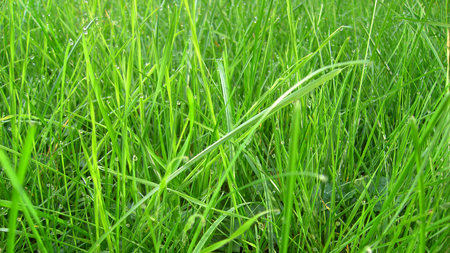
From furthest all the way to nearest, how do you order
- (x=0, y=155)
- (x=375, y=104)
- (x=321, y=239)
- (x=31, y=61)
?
(x=31, y=61)
(x=375, y=104)
(x=321, y=239)
(x=0, y=155)

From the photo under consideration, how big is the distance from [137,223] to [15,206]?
33cm

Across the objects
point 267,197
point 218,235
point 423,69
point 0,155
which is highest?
point 0,155

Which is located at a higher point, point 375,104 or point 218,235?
point 375,104

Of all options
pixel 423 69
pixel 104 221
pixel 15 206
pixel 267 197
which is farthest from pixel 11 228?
pixel 423 69

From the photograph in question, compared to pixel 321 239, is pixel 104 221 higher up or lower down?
higher up

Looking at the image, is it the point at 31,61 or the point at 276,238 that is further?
the point at 31,61

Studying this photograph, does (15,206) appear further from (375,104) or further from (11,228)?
(375,104)

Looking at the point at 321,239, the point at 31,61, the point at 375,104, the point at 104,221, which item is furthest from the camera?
the point at 31,61

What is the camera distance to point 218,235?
75cm

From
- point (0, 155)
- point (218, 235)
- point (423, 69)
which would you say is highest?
point (0, 155)

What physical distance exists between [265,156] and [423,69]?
614 mm

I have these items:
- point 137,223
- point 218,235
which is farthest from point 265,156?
point 137,223

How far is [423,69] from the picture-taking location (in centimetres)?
109

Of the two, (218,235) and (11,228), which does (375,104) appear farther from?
(11,228)
